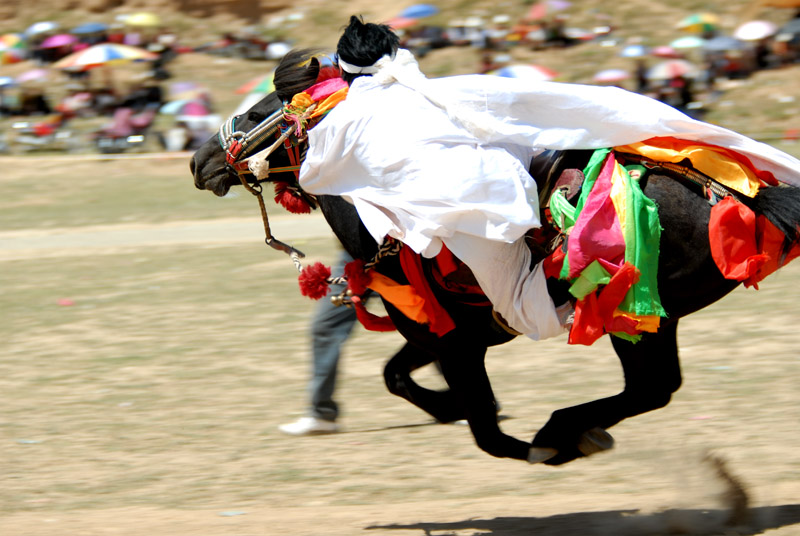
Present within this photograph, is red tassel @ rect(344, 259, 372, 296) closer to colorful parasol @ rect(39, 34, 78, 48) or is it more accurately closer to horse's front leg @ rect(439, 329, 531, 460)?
horse's front leg @ rect(439, 329, 531, 460)

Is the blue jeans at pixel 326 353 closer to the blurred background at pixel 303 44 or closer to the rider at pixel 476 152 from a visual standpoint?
the rider at pixel 476 152

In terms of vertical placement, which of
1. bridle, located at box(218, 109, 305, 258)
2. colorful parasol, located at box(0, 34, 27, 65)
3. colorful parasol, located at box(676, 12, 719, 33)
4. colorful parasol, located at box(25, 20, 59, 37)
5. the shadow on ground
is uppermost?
bridle, located at box(218, 109, 305, 258)

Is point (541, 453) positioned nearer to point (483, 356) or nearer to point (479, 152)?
point (483, 356)

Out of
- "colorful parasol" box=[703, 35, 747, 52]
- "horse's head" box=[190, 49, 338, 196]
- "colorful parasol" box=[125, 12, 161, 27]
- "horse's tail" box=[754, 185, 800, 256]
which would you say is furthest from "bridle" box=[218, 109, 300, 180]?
"colorful parasol" box=[125, 12, 161, 27]

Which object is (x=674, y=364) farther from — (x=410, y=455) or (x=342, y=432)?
(x=342, y=432)

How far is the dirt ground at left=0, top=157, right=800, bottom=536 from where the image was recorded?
4.62 m

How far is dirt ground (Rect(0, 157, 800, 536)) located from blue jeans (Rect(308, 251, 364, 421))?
7.5 inches

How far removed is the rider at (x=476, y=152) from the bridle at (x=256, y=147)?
31 cm

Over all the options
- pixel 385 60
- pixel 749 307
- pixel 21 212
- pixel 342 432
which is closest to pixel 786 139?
pixel 749 307

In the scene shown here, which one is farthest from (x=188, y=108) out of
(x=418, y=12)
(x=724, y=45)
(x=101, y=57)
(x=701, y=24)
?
(x=701, y=24)

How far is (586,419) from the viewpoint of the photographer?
437 cm

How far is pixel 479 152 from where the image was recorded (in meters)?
3.97

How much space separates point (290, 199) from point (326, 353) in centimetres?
160

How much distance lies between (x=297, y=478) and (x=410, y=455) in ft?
2.08
